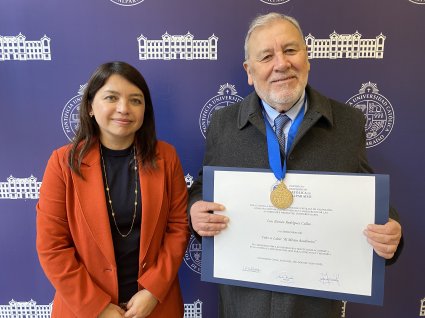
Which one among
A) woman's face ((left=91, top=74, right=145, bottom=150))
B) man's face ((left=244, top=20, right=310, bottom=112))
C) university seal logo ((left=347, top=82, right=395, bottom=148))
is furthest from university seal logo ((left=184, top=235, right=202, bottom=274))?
university seal logo ((left=347, top=82, right=395, bottom=148))

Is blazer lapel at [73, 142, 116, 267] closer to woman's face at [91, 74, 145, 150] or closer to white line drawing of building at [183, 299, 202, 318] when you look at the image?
woman's face at [91, 74, 145, 150]

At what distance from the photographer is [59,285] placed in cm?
128

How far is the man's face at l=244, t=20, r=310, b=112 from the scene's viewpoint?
1.20 m

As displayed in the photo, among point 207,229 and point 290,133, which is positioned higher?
point 290,133

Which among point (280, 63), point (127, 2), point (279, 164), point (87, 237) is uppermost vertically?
point (127, 2)

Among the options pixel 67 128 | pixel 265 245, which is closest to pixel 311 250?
pixel 265 245

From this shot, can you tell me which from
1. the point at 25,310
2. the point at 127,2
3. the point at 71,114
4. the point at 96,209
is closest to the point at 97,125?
the point at 96,209

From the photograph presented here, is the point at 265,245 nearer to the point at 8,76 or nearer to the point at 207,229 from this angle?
the point at 207,229

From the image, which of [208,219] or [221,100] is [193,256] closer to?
[208,219]

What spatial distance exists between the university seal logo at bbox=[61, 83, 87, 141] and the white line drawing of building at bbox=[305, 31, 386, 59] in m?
1.27

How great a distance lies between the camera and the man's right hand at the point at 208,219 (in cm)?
122

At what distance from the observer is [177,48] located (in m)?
1.70

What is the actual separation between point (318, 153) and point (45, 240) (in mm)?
1137

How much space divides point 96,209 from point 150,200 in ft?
0.71
